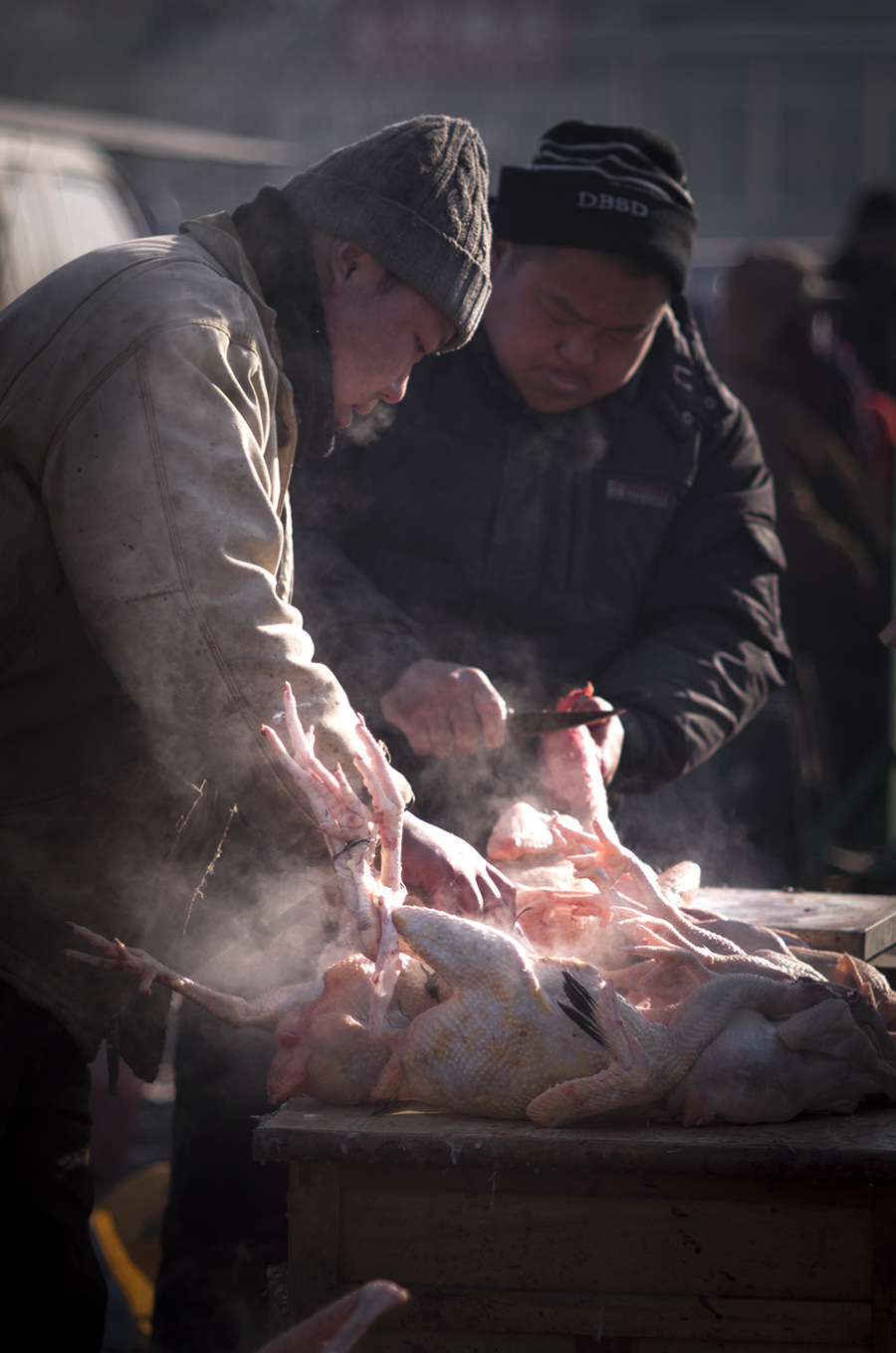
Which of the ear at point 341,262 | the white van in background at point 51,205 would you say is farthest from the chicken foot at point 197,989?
the white van in background at point 51,205

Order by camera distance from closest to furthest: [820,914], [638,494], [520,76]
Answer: [820,914] < [638,494] < [520,76]

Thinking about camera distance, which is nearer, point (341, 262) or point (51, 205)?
point (341, 262)

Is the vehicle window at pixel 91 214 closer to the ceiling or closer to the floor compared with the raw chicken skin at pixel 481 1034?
closer to the ceiling

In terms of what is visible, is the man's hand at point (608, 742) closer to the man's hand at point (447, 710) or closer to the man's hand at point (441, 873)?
the man's hand at point (447, 710)

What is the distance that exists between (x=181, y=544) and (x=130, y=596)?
0.10m

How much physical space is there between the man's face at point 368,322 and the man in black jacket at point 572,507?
0.79 metres

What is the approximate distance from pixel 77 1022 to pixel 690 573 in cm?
212

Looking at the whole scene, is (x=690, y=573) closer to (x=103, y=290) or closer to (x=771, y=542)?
(x=771, y=542)

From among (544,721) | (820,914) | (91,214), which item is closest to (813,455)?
(820,914)

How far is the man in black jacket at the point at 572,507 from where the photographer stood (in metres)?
2.98

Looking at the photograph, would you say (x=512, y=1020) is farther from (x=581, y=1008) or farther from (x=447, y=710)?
(x=447, y=710)

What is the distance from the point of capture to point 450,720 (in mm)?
2541

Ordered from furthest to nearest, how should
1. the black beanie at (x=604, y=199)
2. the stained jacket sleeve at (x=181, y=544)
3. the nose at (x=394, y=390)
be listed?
the black beanie at (x=604, y=199) → the nose at (x=394, y=390) → the stained jacket sleeve at (x=181, y=544)

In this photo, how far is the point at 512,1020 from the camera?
5.71ft
